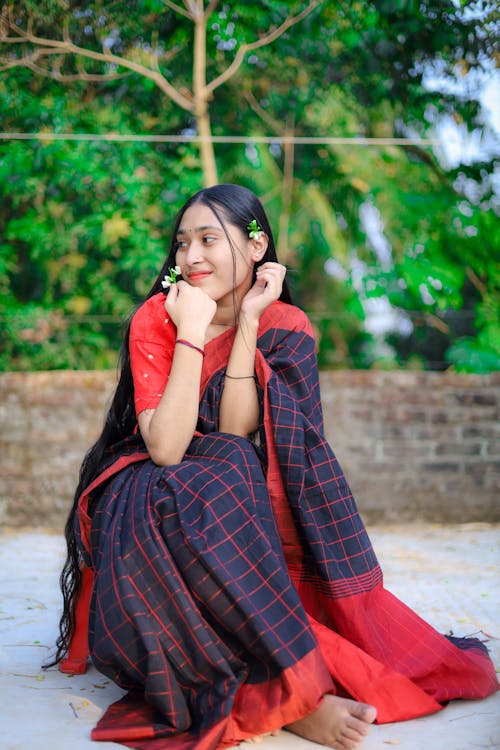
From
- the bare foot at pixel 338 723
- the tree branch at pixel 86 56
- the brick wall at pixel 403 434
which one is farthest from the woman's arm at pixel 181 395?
the tree branch at pixel 86 56

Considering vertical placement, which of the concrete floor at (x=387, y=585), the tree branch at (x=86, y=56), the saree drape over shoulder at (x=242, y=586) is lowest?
the concrete floor at (x=387, y=585)

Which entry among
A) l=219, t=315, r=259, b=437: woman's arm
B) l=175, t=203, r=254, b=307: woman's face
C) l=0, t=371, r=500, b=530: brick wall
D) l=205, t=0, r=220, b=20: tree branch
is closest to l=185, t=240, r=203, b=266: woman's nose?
l=175, t=203, r=254, b=307: woman's face

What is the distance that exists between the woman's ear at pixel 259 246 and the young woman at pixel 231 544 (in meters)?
0.02

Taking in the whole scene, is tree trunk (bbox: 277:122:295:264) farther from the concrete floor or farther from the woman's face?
the woman's face

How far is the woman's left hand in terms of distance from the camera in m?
2.65

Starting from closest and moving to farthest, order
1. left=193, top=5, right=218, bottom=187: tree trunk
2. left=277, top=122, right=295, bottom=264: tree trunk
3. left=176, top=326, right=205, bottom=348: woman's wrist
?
1. left=176, top=326, right=205, bottom=348: woman's wrist
2. left=193, top=5, right=218, bottom=187: tree trunk
3. left=277, top=122, right=295, bottom=264: tree trunk

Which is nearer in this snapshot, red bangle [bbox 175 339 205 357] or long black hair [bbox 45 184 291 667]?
red bangle [bbox 175 339 205 357]

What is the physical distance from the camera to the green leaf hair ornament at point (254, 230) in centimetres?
278

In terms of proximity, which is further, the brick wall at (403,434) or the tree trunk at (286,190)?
the tree trunk at (286,190)

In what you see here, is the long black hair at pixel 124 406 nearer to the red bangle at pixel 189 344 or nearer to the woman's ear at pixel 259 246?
the woman's ear at pixel 259 246

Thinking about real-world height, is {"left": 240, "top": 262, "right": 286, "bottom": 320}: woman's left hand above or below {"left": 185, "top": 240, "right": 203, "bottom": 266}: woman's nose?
below

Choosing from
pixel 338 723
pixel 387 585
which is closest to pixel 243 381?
pixel 338 723

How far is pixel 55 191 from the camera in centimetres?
645

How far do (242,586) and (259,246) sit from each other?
114 cm
